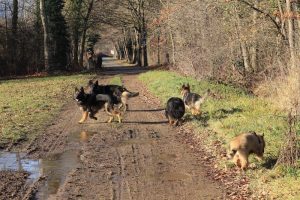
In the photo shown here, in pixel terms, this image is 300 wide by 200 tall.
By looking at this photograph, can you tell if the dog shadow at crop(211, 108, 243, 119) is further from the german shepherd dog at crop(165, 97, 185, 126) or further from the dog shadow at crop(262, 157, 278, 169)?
the dog shadow at crop(262, 157, 278, 169)

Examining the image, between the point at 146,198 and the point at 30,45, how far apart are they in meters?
33.5

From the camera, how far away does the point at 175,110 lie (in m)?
12.9

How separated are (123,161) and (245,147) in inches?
105

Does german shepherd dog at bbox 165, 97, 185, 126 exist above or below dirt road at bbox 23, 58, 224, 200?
above

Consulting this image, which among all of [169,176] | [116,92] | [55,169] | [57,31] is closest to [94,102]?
[116,92]

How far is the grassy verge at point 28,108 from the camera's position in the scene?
1222cm

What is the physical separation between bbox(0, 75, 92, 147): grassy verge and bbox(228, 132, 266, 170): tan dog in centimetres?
567

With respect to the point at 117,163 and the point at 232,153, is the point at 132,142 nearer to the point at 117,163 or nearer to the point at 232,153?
the point at 117,163

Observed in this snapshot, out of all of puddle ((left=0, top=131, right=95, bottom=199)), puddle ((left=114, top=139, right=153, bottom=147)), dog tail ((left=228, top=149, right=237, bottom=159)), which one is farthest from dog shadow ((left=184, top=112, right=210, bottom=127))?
dog tail ((left=228, top=149, right=237, bottom=159))

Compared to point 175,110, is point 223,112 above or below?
below

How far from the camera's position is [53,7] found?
40.6m

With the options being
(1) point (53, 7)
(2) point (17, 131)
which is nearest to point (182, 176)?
(2) point (17, 131)

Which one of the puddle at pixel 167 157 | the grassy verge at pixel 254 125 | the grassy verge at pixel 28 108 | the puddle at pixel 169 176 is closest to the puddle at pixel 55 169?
the puddle at pixel 169 176

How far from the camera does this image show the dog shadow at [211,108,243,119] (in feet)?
42.2
